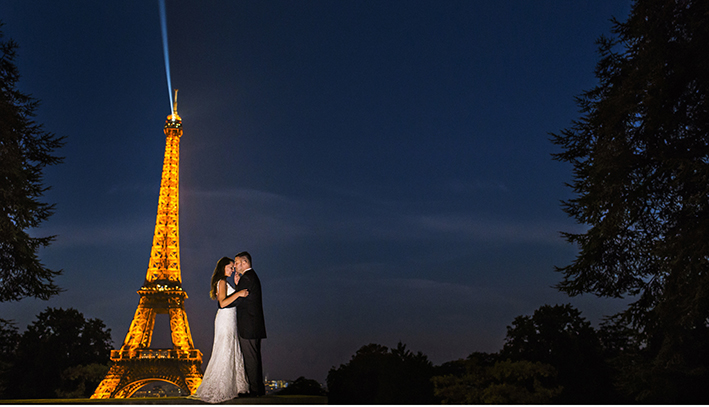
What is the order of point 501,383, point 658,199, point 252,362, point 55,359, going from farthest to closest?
1. point 55,359
2. point 501,383
3. point 658,199
4. point 252,362

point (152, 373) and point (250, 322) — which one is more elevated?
point (152, 373)

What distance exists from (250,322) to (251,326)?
69 mm

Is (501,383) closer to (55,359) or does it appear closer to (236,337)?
(236,337)

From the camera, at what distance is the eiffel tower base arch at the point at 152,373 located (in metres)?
38.9

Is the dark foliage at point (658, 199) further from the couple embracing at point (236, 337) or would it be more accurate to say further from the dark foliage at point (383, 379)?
the dark foliage at point (383, 379)

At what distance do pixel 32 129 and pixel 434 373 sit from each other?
30.1 m

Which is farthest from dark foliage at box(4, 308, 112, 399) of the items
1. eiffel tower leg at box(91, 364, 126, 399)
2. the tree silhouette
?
the tree silhouette

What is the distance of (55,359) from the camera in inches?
1395

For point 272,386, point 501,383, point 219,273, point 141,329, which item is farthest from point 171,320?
point 219,273

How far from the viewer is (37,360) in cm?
A: 3453

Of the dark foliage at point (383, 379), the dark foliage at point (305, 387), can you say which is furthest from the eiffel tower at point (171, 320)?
the dark foliage at point (383, 379)

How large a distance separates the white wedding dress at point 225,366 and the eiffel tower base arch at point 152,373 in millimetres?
32863

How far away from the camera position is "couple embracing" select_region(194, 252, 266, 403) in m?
8.95

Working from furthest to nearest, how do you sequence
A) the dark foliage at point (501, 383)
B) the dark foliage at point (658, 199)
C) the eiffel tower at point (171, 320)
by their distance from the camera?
the eiffel tower at point (171, 320) → the dark foliage at point (501, 383) → the dark foliage at point (658, 199)
